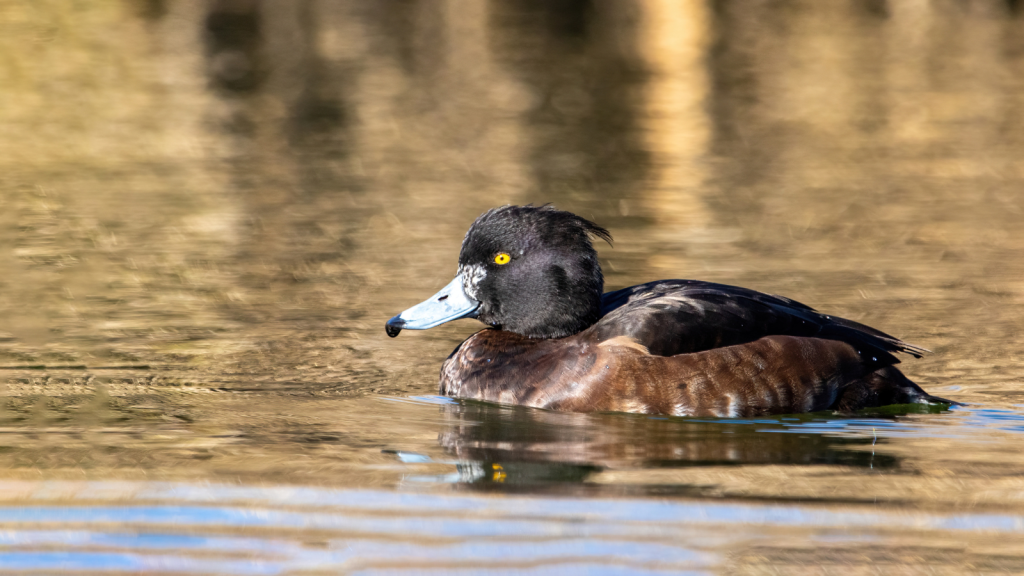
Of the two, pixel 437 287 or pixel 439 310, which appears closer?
pixel 439 310

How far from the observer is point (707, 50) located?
2886 centimetres

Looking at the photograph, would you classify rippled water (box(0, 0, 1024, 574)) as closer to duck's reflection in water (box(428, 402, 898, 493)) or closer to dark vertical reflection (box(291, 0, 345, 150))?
duck's reflection in water (box(428, 402, 898, 493))

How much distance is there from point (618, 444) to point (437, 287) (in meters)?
3.90

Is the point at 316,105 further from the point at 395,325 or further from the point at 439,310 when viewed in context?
the point at 395,325

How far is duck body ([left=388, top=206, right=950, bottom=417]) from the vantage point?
6793mm

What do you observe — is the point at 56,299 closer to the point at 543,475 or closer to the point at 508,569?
the point at 543,475

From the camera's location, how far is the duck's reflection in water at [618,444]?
5.88 m

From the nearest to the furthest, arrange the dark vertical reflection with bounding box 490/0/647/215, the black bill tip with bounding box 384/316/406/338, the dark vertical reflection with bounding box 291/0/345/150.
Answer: the black bill tip with bounding box 384/316/406/338
the dark vertical reflection with bounding box 490/0/647/215
the dark vertical reflection with bounding box 291/0/345/150

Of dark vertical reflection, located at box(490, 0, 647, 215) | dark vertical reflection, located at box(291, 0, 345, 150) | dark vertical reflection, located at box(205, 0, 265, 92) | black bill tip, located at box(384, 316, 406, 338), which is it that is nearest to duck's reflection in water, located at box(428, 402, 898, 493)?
black bill tip, located at box(384, 316, 406, 338)

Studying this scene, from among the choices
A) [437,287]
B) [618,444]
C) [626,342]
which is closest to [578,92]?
[437,287]

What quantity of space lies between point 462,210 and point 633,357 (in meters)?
6.36

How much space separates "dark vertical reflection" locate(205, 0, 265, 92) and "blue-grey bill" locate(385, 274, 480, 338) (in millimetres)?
15398

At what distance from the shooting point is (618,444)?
6.30 meters

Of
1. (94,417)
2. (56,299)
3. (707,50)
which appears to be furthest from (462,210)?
(707,50)
